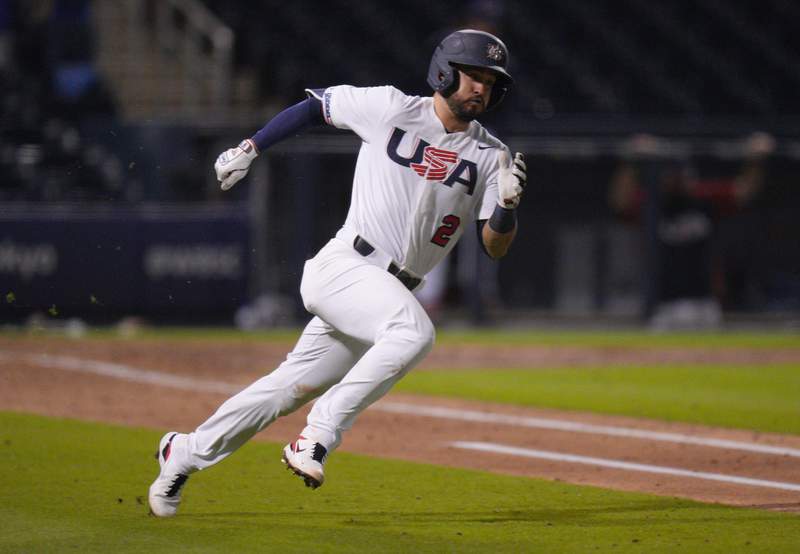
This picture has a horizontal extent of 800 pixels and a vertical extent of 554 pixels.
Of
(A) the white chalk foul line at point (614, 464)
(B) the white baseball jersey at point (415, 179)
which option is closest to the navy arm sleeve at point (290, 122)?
(B) the white baseball jersey at point (415, 179)

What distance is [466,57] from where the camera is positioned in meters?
→ 4.86

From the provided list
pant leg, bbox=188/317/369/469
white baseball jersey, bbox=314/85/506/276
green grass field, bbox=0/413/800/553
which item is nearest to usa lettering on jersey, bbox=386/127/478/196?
white baseball jersey, bbox=314/85/506/276

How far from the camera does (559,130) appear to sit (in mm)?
15477

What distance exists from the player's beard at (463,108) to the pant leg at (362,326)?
0.63 meters

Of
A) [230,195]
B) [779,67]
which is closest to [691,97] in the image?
[779,67]

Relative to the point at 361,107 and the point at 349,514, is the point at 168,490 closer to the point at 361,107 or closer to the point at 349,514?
the point at 349,514

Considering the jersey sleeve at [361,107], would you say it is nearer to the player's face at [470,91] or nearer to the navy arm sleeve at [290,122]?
the navy arm sleeve at [290,122]

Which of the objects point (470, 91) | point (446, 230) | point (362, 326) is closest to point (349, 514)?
point (362, 326)

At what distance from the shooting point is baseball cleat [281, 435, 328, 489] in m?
4.45

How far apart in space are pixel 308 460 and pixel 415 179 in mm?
1119

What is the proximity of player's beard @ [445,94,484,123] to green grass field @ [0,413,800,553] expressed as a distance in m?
1.47

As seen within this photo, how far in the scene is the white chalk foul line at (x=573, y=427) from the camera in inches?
282

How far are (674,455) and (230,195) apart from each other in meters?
8.11

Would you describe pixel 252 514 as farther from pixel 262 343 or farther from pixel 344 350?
pixel 262 343
